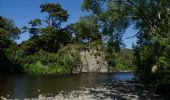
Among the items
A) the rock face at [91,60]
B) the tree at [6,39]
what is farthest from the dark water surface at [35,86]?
the rock face at [91,60]

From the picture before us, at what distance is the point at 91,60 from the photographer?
8469cm

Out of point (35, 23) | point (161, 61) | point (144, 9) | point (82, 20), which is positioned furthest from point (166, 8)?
point (35, 23)

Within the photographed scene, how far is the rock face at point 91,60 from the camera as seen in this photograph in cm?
8344

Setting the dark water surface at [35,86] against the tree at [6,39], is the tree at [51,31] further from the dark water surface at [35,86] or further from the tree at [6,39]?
the dark water surface at [35,86]

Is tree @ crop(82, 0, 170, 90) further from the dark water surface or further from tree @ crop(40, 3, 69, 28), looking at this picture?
tree @ crop(40, 3, 69, 28)

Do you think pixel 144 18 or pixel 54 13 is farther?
pixel 54 13

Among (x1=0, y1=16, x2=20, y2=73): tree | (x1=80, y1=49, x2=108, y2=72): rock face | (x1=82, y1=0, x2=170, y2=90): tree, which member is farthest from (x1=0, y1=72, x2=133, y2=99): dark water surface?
(x1=80, y1=49, x2=108, y2=72): rock face

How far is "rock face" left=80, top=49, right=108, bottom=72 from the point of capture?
83438mm

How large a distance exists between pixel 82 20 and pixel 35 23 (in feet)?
182

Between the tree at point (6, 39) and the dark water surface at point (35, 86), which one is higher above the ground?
the tree at point (6, 39)

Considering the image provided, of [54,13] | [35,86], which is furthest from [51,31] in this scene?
[35,86]

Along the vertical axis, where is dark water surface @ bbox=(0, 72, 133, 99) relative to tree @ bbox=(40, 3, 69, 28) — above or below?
below

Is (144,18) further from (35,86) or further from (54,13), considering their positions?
(54,13)

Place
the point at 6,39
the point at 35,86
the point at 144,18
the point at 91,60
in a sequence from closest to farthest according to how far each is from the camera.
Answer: the point at 144,18 → the point at 35,86 → the point at 6,39 → the point at 91,60
